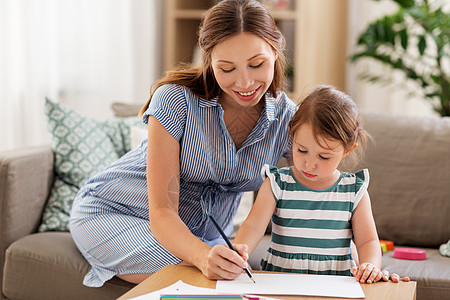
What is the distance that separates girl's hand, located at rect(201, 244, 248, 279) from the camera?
120 centimetres

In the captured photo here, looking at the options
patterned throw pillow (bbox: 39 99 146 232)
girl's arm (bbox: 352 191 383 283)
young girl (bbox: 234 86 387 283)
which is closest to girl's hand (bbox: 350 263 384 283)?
girl's arm (bbox: 352 191 383 283)

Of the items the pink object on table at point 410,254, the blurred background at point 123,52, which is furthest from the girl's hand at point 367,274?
the blurred background at point 123,52

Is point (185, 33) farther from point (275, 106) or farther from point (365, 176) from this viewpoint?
point (365, 176)

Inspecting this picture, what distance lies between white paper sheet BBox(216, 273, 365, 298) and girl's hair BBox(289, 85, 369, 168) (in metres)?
0.30

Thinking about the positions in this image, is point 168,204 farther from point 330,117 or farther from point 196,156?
point 330,117

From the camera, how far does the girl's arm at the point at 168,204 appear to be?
1298 mm

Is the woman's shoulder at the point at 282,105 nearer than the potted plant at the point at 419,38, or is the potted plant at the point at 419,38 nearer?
the woman's shoulder at the point at 282,105

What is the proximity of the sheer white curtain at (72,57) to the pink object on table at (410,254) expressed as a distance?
1.70 m

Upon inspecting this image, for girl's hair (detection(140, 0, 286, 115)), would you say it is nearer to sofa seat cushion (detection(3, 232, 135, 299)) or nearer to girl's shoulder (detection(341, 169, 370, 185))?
girl's shoulder (detection(341, 169, 370, 185))

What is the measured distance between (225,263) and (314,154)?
327mm

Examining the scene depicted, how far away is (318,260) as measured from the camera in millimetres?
1419

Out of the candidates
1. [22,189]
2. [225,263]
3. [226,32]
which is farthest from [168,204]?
[22,189]

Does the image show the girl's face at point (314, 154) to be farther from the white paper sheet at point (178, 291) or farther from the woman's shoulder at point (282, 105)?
the white paper sheet at point (178, 291)

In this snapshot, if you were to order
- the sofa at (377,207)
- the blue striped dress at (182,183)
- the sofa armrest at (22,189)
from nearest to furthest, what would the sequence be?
1. the blue striped dress at (182,183)
2. the sofa at (377,207)
3. the sofa armrest at (22,189)
